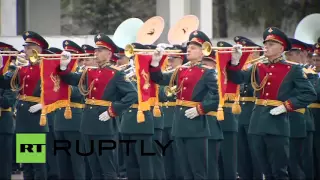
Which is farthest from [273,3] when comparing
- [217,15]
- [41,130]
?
[41,130]

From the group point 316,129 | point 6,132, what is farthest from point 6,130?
point 316,129

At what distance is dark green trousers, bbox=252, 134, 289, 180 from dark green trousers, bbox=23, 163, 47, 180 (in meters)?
2.93

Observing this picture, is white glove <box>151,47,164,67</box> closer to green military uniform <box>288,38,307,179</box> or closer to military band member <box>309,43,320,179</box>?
green military uniform <box>288,38,307,179</box>

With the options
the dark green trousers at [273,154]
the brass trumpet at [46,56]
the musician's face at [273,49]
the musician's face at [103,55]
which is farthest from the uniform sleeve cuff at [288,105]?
the brass trumpet at [46,56]

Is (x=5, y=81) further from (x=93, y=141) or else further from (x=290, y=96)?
(x=290, y=96)

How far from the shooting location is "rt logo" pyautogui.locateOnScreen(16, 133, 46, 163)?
13320 millimetres

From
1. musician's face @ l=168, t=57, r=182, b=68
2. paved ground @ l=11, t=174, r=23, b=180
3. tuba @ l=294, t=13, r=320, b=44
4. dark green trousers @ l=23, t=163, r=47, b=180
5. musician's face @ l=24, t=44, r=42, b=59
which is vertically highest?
tuba @ l=294, t=13, r=320, b=44

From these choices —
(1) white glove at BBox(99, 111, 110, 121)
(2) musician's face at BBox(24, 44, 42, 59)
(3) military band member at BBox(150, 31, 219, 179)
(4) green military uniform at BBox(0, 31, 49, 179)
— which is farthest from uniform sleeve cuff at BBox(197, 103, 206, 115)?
(2) musician's face at BBox(24, 44, 42, 59)

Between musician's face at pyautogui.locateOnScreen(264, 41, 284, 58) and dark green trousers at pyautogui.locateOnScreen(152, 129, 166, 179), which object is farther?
dark green trousers at pyautogui.locateOnScreen(152, 129, 166, 179)

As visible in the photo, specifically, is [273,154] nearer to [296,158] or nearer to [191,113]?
[191,113]

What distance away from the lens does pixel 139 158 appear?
1291cm

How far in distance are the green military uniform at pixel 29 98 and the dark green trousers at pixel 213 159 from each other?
7.64 feet

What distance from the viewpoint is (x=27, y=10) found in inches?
877

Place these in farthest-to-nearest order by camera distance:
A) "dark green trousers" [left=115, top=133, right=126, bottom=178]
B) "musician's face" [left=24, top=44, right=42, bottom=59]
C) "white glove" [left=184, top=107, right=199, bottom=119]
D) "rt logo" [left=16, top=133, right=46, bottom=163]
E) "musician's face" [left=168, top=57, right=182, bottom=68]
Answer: "dark green trousers" [left=115, top=133, right=126, bottom=178] < "musician's face" [left=168, top=57, right=182, bottom=68] < "musician's face" [left=24, top=44, right=42, bottom=59] < "rt logo" [left=16, top=133, right=46, bottom=163] < "white glove" [left=184, top=107, right=199, bottom=119]
